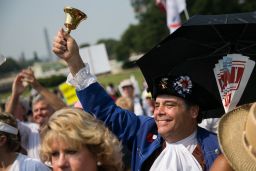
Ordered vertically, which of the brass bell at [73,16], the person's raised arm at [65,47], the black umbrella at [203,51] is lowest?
the black umbrella at [203,51]

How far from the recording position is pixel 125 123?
3.52 metres

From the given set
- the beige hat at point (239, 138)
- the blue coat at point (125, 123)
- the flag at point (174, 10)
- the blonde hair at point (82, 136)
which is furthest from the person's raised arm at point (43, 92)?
the flag at point (174, 10)

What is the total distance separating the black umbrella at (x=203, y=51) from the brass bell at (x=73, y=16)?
644 mm

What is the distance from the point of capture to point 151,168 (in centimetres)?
319

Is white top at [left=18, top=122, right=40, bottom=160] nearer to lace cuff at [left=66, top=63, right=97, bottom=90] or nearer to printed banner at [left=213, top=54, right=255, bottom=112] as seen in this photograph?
lace cuff at [left=66, top=63, right=97, bottom=90]

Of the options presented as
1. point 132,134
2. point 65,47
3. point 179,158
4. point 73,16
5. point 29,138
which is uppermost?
point 73,16

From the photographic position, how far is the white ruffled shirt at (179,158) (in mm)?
3090

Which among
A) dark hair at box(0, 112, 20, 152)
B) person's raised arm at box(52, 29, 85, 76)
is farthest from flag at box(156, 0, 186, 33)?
person's raised arm at box(52, 29, 85, 76)

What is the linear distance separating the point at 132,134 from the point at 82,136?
86 centimetres

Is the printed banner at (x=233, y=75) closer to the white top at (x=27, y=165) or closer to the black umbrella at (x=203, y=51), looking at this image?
the black umbrella at (x=203, y=51)

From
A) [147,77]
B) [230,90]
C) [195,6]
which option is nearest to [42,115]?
[147,77]

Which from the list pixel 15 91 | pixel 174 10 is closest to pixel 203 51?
pixel 15 91

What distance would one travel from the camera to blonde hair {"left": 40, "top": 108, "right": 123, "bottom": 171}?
2.67m

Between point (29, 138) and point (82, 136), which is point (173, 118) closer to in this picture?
point (82, 136)
